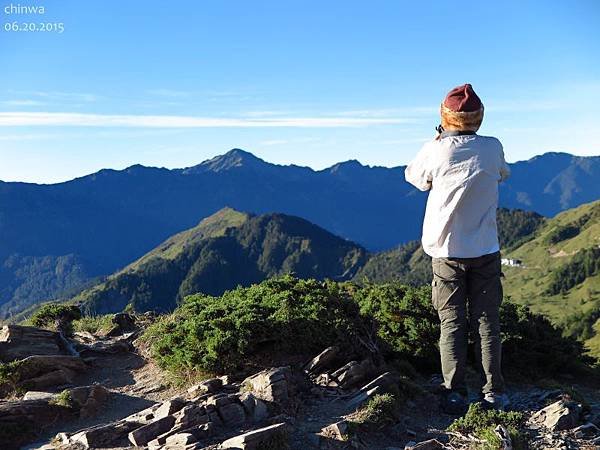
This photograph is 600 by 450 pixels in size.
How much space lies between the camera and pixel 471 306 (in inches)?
298

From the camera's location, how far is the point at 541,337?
493 inches

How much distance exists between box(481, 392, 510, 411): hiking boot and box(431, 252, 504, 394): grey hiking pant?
68mm

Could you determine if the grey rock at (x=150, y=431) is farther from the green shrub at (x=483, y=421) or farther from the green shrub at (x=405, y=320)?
the green shrub at (x=405, y=320)

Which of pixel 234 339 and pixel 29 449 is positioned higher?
pixel 234 339

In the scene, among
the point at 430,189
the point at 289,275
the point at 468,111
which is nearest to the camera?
the point at 468,111

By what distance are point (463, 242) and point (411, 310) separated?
4990 millimetres

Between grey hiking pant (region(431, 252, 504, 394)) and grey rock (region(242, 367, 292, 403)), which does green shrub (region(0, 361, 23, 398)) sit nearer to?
grey rock (region(242, 367, 292, 403))

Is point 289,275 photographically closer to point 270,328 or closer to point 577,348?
point 270,328

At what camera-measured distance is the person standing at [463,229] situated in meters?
6.97

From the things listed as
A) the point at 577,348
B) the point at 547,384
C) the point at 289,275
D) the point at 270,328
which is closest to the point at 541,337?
the point at 577,348

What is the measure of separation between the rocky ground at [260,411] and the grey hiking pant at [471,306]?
Result: 2.86ft

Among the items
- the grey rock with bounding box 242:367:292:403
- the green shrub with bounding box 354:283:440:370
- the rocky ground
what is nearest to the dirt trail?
the rocky ground

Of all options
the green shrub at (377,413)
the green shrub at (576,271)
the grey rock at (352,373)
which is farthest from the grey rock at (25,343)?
the green shrub at (576,271)

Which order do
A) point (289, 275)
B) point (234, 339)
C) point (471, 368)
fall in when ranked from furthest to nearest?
point (289, 275) < point (471, 368) < point (234, 339)
